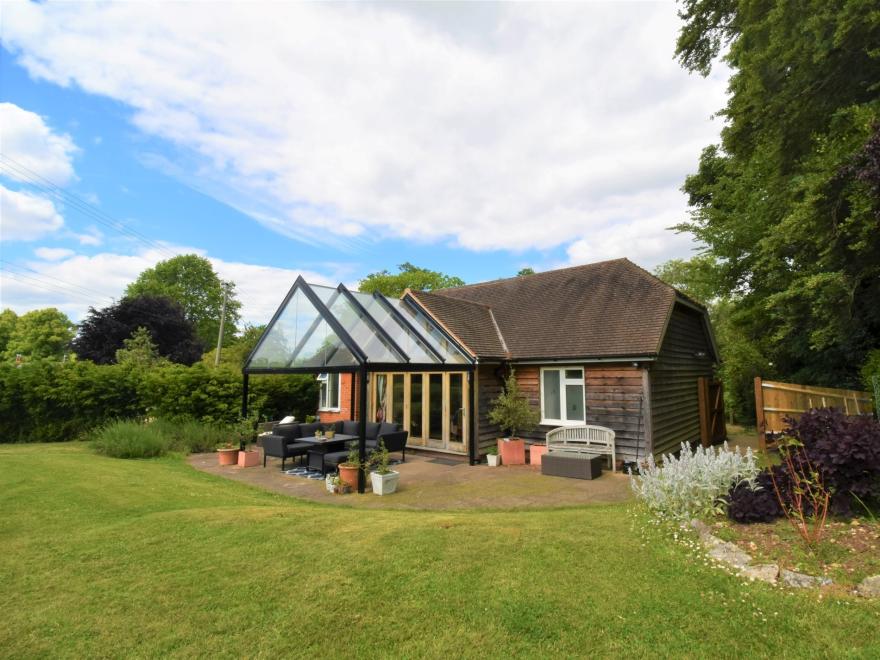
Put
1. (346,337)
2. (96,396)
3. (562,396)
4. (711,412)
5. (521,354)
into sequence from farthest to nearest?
1. (711,412)
2. (96,396)
3. (521,354)
4. (562,396)
5. (346,337)

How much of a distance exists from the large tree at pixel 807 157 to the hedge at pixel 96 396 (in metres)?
15.8

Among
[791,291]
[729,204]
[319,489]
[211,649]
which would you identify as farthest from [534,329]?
[211,649]

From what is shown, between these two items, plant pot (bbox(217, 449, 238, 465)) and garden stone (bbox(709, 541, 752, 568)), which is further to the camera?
plant pot (bbox(217, 449, 238, 465))

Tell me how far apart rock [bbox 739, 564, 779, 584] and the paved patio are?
3.38m

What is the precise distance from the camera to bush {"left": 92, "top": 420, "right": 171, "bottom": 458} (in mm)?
11125

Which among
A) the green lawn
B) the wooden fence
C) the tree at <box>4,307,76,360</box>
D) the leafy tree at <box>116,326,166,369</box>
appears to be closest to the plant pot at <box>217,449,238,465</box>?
the green lawn

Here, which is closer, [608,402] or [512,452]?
[608,402]

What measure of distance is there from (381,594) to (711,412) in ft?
46.2

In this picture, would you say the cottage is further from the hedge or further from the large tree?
the hedge

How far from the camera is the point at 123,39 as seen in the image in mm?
8109

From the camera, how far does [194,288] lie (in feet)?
144

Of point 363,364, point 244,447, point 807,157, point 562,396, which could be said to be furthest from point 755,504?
point 244,447

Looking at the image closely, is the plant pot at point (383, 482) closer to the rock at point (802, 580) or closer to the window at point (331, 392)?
the rock at point (802, 580)

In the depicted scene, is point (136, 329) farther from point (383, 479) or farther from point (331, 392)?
point (383, 479)
